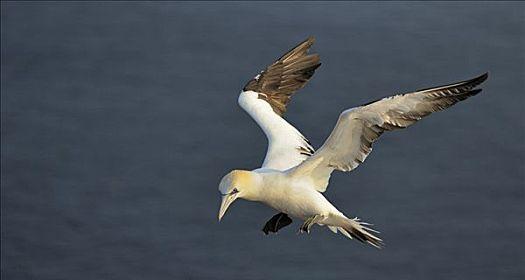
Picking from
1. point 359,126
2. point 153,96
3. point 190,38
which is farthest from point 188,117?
point 359,126

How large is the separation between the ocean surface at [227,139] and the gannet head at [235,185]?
0.66 meters

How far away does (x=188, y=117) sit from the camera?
26.0 feet

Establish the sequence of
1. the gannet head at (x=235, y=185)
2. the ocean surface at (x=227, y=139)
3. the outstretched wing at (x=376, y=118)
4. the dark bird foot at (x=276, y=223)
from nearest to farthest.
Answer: the outstretched wing at (x=376, y=118) < the gannet head at (x=235, y=185) < the dark bird foot at (x=276, y=223) < the ocean surface at (x=227, y=139)

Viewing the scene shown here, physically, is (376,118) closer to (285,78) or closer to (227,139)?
(285,78)

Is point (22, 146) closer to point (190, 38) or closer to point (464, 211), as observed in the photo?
point (190, 38)

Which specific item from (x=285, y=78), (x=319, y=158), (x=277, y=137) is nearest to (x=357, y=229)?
(x=319, y=158)

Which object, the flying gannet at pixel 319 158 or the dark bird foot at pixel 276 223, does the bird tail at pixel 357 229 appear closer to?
the flying gannet at pixel 319 158

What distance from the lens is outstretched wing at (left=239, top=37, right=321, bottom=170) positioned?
265 inches

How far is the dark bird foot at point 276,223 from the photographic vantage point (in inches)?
262

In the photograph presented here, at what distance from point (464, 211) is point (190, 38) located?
2.53 metres

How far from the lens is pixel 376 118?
5918 mm

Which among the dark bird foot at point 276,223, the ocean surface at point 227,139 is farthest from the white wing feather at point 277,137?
the ocean surface at point 227,139

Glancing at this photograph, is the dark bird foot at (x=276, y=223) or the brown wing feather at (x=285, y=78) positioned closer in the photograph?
the dark bird foot at (x=276, y=223)

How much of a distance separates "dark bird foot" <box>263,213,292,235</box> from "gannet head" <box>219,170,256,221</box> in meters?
0.55
